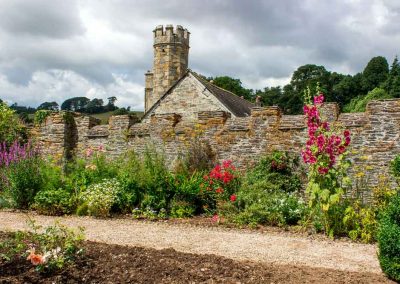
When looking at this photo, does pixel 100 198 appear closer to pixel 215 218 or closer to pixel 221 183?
pixel 215 218

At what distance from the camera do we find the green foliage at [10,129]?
526 inches

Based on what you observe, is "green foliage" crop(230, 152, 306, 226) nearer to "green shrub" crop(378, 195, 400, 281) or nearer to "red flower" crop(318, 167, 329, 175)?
"red flower" crop(318, 167, 329, 175)

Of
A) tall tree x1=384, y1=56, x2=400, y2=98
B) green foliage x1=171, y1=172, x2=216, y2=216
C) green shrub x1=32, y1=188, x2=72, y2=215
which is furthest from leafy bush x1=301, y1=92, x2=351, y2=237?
tall tree x1=384, y1=56, x2=400, y2=98

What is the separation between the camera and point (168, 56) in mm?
29750

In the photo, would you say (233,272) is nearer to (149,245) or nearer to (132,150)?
(149,245)

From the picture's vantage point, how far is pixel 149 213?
9258mm

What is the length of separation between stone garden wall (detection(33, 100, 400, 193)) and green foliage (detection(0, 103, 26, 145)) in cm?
54

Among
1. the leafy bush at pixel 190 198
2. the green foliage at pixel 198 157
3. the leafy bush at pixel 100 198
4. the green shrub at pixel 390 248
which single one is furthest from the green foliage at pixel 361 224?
the leafy bush at pixel 100 198

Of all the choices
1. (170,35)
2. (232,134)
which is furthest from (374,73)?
(232,134)

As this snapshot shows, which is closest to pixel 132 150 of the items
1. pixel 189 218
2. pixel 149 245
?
pixel 189 218

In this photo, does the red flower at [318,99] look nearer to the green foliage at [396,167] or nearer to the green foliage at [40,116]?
the green foliage at [396,167]

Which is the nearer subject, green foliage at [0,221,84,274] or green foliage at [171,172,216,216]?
green foliage at [0,221,84,274]

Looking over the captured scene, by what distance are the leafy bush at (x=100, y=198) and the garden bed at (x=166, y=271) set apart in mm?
3732

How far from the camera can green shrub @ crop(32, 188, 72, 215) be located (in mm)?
9500
